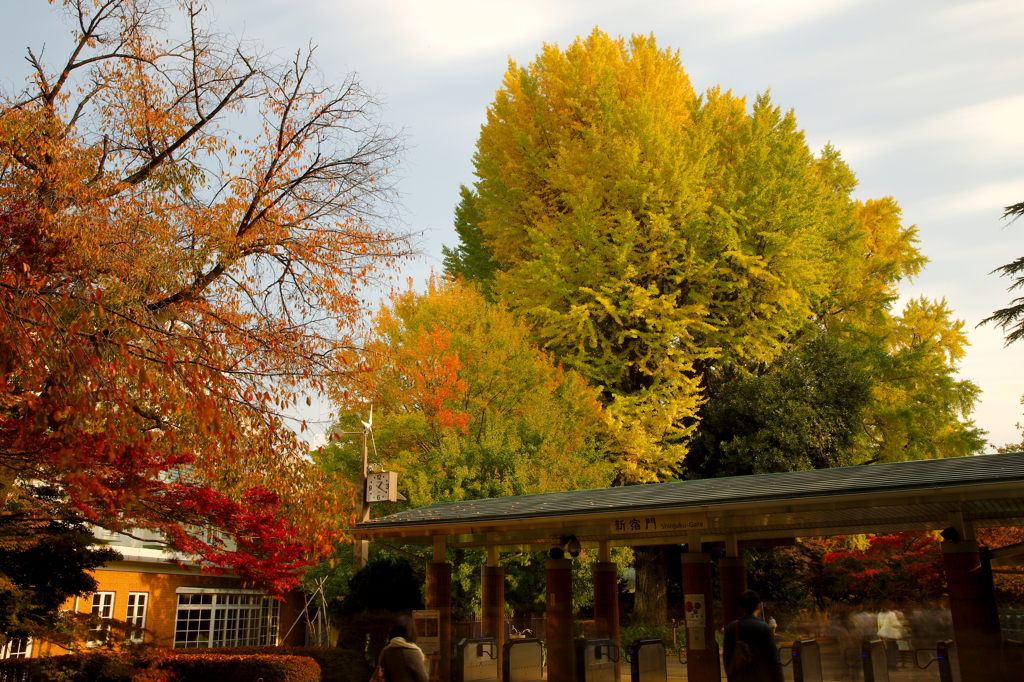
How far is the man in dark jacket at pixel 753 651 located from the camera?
7.34 m

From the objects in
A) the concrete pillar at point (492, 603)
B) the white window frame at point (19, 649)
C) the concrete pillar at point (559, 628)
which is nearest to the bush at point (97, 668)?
the white window frame at point (19, 649)

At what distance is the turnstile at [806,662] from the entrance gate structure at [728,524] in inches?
44.9

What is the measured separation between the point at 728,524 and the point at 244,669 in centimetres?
993

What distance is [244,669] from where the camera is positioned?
15.7m

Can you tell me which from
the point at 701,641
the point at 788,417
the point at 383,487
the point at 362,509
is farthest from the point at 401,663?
the point at 788,417

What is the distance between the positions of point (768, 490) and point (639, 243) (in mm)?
16362

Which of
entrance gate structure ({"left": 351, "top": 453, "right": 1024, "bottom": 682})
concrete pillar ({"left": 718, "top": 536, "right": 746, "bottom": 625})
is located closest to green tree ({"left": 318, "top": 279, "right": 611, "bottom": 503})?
entrance gate structure ({"left": 351, "top": 453, "right": 1024, "bottom": 682})

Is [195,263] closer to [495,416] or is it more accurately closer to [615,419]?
[495,416]

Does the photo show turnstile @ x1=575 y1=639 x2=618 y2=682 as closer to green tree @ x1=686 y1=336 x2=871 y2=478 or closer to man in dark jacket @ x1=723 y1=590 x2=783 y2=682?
man in dark jacket @ x1=723 y1=590 x2=783 y2=682

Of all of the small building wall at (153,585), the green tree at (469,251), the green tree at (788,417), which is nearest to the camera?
the small building wall at (153,585)

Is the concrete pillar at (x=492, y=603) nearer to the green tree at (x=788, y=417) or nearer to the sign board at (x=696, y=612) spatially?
the sign board at (x=696, y=612)

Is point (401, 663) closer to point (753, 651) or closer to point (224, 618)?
point (753, 651)

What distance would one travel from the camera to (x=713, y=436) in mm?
26828

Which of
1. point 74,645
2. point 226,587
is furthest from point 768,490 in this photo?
point 226,587
